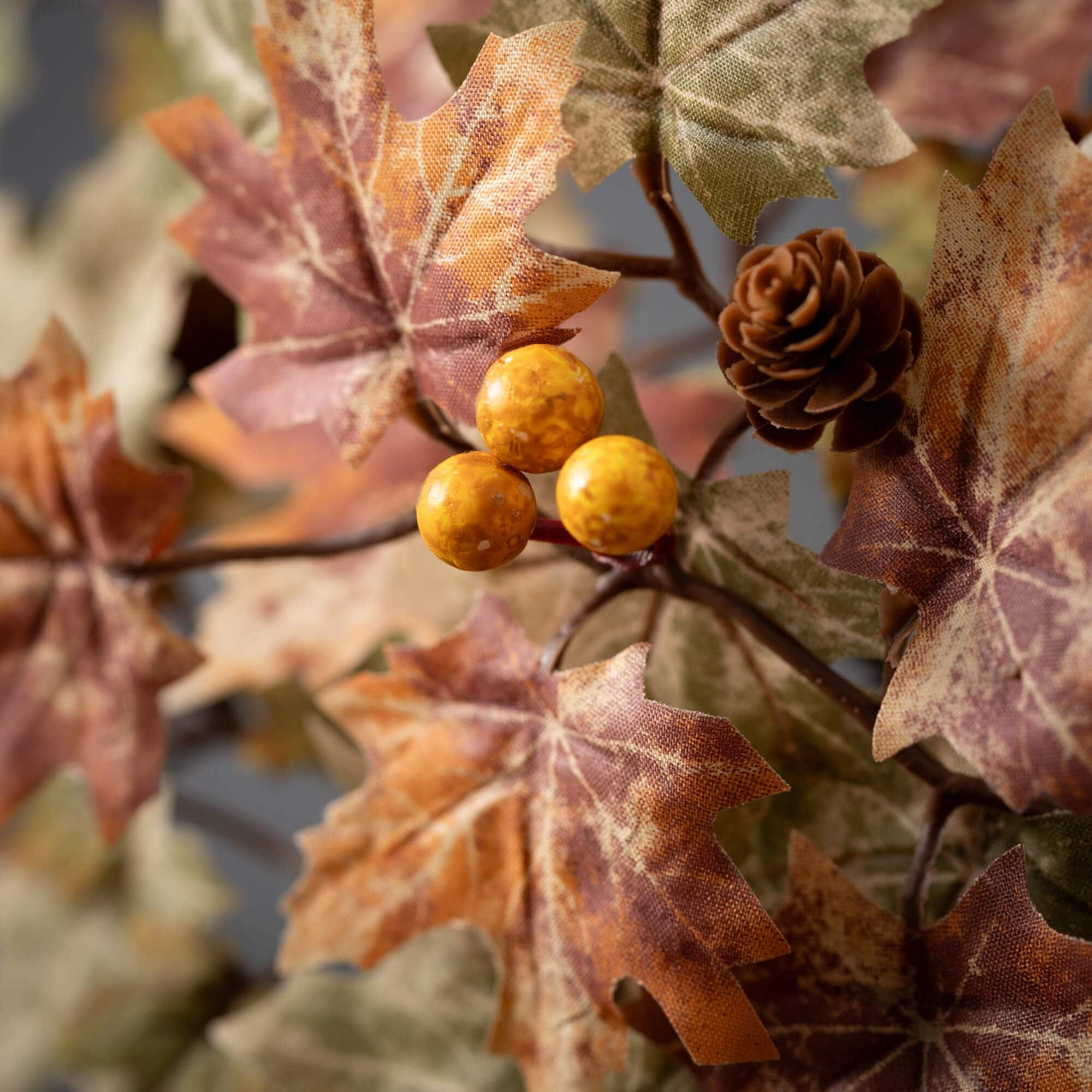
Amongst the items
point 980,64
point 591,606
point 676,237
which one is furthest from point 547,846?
point 980,64

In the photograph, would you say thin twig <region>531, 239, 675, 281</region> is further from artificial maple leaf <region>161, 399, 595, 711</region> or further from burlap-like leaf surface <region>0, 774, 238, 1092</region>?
burlap-like leaf surface <region>0, 774, 238, 1092</region>

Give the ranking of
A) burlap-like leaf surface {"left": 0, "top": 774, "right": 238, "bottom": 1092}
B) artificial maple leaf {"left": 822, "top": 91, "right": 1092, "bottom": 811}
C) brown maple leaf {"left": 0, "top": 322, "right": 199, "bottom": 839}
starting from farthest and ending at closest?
burlap-like leaf surface {"left": 0, "top": 774, "right": 238, "bottom": 1092}, brown maple leaf {"left": 0, "top": 322, "right": 199, "bottom": 839}, artificial maple leaf {"left": 822, "top": 91, "right": 1092, "bottom": 811}

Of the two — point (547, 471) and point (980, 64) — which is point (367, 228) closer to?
point (547, 471)

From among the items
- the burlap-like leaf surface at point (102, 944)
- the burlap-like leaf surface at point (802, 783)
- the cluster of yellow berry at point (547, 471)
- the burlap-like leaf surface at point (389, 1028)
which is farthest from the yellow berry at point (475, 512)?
the burlap-like leaf surface at point (102, 944)

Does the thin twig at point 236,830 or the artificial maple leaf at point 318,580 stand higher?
the artificial maple leaf at point 318,580

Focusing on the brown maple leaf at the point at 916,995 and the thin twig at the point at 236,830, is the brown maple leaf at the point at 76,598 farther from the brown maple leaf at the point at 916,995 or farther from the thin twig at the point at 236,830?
the thin twig at the point at 236,830

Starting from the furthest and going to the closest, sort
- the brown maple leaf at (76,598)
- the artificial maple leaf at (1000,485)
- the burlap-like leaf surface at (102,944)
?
1. the burlap-like leaf surface at (102,944)
2. the brown maple leaf at (76,598)
3. the artificial maple leaf at (1000,485)

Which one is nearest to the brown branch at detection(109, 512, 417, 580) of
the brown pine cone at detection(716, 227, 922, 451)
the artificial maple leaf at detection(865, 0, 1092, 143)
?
the brown pine cone at detection(716, 227, 922, 451)
